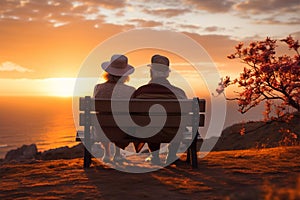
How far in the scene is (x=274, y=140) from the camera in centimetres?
1861

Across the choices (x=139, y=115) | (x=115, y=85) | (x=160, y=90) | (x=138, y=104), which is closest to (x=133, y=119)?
(x=139, y=115)

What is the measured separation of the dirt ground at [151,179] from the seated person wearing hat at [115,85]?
55 cm

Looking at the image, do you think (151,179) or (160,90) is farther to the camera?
(160,90)

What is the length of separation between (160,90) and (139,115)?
0.73 metres

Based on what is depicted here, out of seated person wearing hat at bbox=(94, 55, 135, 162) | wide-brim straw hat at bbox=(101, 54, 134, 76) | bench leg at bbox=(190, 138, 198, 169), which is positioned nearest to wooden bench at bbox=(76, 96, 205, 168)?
bench leg at bbox=(190, 138, 198, 169)

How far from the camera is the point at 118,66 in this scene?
8.18m

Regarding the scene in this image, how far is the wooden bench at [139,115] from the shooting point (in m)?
7.10

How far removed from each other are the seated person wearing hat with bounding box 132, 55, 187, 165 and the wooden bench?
269mm

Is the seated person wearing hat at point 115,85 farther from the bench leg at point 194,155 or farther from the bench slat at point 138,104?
the bench leg at point 194,155

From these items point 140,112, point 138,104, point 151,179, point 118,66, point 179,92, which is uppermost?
point 118,66

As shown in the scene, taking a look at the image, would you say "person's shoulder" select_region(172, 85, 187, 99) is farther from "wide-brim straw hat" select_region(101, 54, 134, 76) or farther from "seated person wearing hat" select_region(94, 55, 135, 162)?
"wide-brim straw hat" select_region(101, 54, 134, 76)

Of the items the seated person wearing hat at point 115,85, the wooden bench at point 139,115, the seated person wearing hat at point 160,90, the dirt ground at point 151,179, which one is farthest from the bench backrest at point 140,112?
the dirt ground at point 151,179

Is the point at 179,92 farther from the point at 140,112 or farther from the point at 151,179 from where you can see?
the point at 151,179

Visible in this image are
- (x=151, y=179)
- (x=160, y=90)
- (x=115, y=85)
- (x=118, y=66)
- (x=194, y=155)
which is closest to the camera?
(x=151, y=179)
